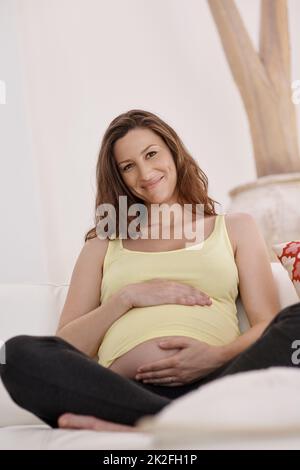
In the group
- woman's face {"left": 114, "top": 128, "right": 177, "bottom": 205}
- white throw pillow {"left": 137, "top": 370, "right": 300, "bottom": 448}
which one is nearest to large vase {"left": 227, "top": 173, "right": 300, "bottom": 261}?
woman's face {"left": 114, "top": 128, "right": 177, "bottom": 205}

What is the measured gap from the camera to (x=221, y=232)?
Answer: 1.65 meters

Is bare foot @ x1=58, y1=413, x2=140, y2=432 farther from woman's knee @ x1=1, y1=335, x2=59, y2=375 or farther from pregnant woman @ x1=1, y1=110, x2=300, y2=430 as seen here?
woman's knee @ x1=1, y1=335, x2=59, y2=375

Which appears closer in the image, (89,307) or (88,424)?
(88,424)

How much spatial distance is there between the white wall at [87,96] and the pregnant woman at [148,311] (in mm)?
1132

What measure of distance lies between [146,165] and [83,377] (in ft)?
2.37

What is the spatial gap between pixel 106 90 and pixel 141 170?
1.40 metres

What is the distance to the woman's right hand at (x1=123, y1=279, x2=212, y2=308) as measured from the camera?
58.6 inches

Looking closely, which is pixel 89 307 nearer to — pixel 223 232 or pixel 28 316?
pixel 28 316

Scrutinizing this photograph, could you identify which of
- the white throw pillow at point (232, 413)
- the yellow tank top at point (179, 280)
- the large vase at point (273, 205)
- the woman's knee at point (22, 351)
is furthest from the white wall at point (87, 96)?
the white throw pillow at point (232, 413)

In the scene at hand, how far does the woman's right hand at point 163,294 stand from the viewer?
4.88ft

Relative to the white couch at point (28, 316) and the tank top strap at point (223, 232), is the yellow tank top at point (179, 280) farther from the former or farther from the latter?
the white couch at point (28, 316)

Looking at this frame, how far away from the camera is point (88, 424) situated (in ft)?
3.53

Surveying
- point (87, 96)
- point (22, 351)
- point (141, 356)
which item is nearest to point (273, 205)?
point (87, 96)

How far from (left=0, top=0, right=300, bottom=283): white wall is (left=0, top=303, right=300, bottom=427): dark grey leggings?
65.6 inches
